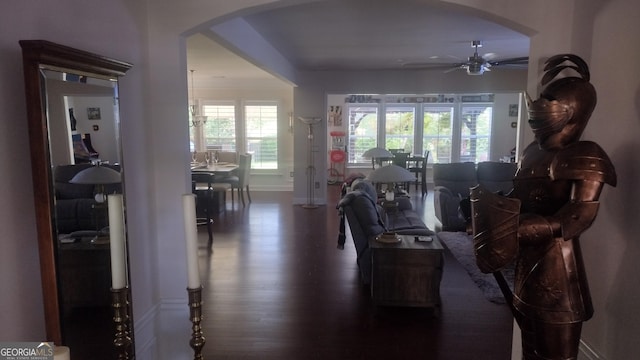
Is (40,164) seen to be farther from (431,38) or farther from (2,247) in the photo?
(431,38)

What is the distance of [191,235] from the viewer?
1.33 m

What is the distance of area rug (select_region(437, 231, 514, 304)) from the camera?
3894mm

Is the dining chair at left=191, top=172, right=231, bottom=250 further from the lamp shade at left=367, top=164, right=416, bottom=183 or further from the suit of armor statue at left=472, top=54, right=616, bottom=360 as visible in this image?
the suit of armor statue at left=472, top=54, right=616, bottom=360

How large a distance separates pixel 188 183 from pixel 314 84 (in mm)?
5668

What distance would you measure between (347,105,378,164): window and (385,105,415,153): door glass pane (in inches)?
13.7

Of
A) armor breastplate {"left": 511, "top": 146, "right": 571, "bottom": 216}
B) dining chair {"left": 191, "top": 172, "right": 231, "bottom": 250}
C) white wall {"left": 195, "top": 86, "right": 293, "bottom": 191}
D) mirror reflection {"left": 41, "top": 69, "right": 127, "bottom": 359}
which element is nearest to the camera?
mirror reflection {"left": 41, "top": 69, "right": 127, "bottom": 359}

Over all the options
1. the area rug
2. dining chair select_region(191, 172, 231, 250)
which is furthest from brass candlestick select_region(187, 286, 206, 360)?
dining chair select_region(191, 172, 231, 250)

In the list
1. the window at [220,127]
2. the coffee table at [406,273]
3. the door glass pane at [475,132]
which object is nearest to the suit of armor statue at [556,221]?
the coffee table at [406,273]

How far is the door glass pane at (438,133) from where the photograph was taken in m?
11.0

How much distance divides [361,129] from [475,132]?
3026 mm

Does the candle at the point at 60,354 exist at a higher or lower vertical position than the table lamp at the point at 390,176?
lower

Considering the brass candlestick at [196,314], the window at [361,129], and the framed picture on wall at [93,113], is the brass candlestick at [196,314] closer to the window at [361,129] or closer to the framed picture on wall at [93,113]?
the framed picture on wall at [93,113]

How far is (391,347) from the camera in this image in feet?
9.86

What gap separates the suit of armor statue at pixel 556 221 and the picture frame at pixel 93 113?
165 cm
